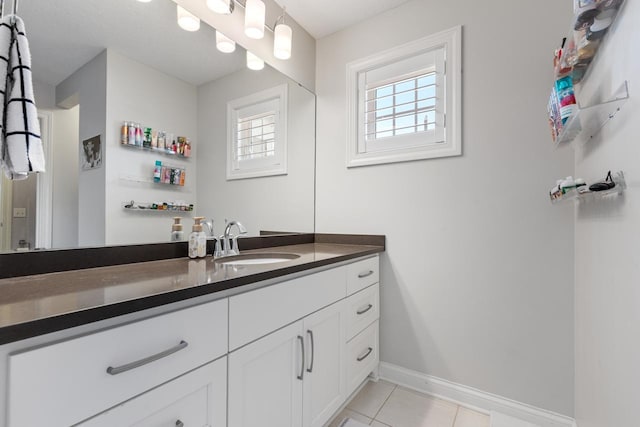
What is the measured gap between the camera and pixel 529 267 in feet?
4.80

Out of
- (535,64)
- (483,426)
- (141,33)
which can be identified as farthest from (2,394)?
(535,64)

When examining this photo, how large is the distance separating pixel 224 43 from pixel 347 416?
2105 mm

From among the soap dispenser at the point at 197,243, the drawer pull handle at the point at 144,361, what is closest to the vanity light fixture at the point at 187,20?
the soap dispenser at the point at 197,243

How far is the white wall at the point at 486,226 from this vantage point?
4.64 ft

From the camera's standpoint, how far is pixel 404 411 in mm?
1561

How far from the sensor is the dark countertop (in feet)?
1.74

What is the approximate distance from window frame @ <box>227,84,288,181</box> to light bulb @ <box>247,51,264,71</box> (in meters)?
0.14

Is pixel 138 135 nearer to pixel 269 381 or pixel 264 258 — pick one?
pixel 264 258

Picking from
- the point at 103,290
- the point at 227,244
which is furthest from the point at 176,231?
the point at 103,290

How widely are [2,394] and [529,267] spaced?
1.87 meters

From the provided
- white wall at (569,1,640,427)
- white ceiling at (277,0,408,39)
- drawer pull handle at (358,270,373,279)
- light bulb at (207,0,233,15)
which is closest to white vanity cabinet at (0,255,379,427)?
drawer pull handle at (358,270,373,279)

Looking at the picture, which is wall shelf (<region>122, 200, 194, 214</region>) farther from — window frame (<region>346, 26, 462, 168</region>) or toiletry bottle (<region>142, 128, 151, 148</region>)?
window frame (<region>346, 26, 462, 168</region>)

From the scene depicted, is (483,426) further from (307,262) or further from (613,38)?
(613,38)

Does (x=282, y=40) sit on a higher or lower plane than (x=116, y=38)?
higher
